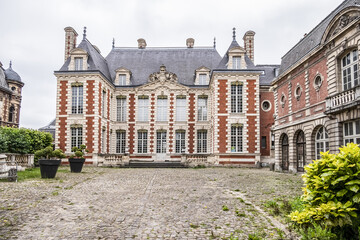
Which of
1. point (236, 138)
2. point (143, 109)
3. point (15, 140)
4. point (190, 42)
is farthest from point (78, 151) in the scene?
point (190, 42)

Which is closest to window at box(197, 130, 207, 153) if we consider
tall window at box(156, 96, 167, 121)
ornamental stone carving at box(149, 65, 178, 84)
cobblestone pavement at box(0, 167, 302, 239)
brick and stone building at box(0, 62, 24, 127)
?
tall window at box(156, 96, 167, 121)

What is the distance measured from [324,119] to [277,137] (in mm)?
5900

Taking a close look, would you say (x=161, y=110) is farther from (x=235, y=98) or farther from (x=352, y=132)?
(x=352, y=132)

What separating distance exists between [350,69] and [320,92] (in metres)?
2.10

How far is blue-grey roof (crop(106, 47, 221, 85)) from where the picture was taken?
88.5 ft

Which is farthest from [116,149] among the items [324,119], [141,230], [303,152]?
[141,230]

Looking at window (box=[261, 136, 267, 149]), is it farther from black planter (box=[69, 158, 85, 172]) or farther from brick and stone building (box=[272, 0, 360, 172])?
black planter (box=[69, 158, 85, 172])

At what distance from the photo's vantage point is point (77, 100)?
75.0 ft

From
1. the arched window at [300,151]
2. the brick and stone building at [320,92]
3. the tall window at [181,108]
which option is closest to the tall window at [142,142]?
the tall window at [181,108]

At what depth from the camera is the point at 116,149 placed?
25766 millimetres

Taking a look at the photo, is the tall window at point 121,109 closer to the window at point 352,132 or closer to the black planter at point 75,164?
the black planter at point 75,164

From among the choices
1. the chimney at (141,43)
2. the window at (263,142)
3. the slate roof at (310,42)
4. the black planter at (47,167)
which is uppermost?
the chimney at (141,43)

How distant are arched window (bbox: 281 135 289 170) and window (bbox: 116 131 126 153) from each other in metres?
13.8

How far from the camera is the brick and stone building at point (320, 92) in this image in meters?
11.2
